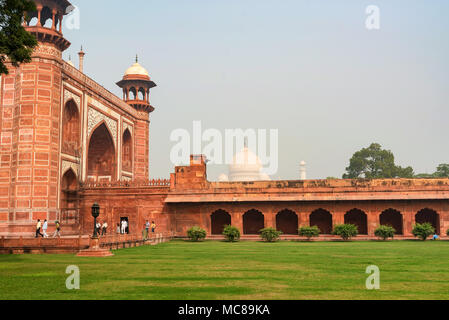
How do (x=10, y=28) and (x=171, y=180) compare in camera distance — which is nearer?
(x=10, y=28)

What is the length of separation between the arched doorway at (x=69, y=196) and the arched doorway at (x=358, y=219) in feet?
53.1

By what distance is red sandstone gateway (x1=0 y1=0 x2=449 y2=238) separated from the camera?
22.7 m

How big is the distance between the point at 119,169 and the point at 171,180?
10.0 metres

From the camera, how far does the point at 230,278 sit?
26.8 ft

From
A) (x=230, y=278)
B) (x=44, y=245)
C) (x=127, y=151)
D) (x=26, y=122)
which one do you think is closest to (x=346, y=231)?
(x=44, y=245)

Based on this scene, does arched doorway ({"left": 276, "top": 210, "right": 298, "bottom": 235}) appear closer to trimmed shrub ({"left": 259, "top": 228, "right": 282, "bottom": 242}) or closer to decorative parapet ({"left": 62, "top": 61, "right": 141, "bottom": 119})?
trimmed shrub ({"left": 259, "top": 228, "right": 282, "bottom": 242})

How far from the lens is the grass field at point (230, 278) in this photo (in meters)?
6.51

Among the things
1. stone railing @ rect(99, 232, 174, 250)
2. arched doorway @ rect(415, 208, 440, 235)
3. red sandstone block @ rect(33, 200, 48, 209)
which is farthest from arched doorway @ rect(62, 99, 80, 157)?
arched doorway @ rect(415, 208, 440, 235)

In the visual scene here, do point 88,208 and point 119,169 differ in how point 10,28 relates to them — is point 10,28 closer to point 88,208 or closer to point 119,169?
point 88,208

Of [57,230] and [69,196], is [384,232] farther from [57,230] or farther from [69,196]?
[69,196]

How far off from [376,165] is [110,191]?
117 feet

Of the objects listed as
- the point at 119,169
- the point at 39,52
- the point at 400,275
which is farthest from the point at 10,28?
the point at 119,169

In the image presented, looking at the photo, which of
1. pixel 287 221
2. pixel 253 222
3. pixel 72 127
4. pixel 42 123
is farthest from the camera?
pixel 72 127

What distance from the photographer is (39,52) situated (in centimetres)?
2336
